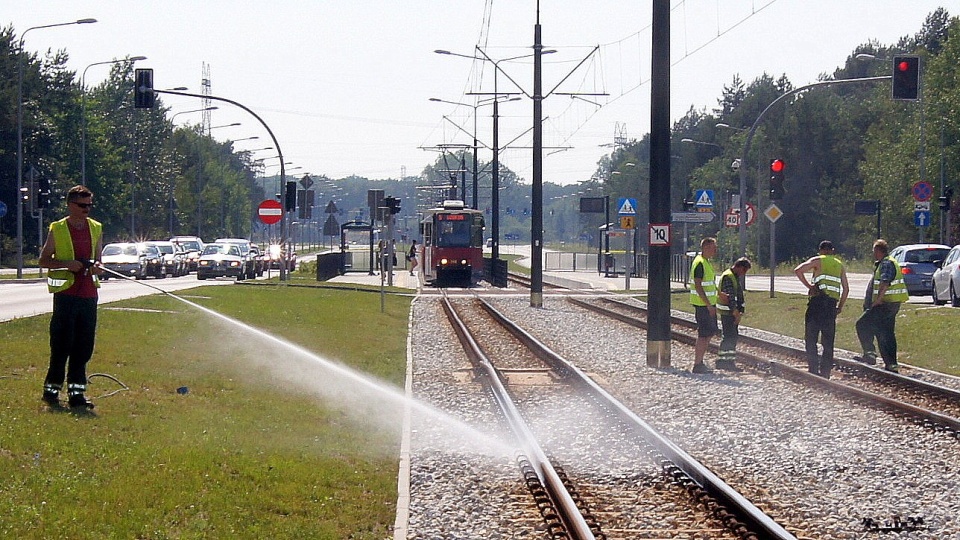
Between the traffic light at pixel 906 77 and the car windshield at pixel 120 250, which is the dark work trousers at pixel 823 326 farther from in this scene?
the car windshield at pixel 120 250

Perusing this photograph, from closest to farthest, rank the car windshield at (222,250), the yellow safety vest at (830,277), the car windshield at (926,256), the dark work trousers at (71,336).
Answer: the dark work trousers at (71,336) → the yellow safety vest at (830,277) → the car windshield at (926,256) → the car windshield at (222,250)

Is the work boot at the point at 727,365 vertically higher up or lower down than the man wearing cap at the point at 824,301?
lower down

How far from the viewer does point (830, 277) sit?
17953 millimetres

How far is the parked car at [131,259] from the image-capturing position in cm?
5350

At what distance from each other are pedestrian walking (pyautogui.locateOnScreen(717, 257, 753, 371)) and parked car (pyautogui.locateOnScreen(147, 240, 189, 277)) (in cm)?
4234

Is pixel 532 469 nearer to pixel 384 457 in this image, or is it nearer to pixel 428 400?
pixel 384 457

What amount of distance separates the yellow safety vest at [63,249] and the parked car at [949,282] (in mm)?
25391

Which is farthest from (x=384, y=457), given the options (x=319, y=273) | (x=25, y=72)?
(x=25, y=72)

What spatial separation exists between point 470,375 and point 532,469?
8.08 metres

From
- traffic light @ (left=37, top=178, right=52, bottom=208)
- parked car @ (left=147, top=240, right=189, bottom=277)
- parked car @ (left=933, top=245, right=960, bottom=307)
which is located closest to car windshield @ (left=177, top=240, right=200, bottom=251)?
parked car @ (left=147, top=240, right=189, bottom=277)

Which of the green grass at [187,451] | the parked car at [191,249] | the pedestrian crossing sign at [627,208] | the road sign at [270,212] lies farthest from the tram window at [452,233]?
the green grass at [187,451]

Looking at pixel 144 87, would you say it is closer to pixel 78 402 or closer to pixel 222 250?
pixel 222 250

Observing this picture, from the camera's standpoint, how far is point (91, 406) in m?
11.7

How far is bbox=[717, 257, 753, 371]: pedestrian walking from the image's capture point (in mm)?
19094
